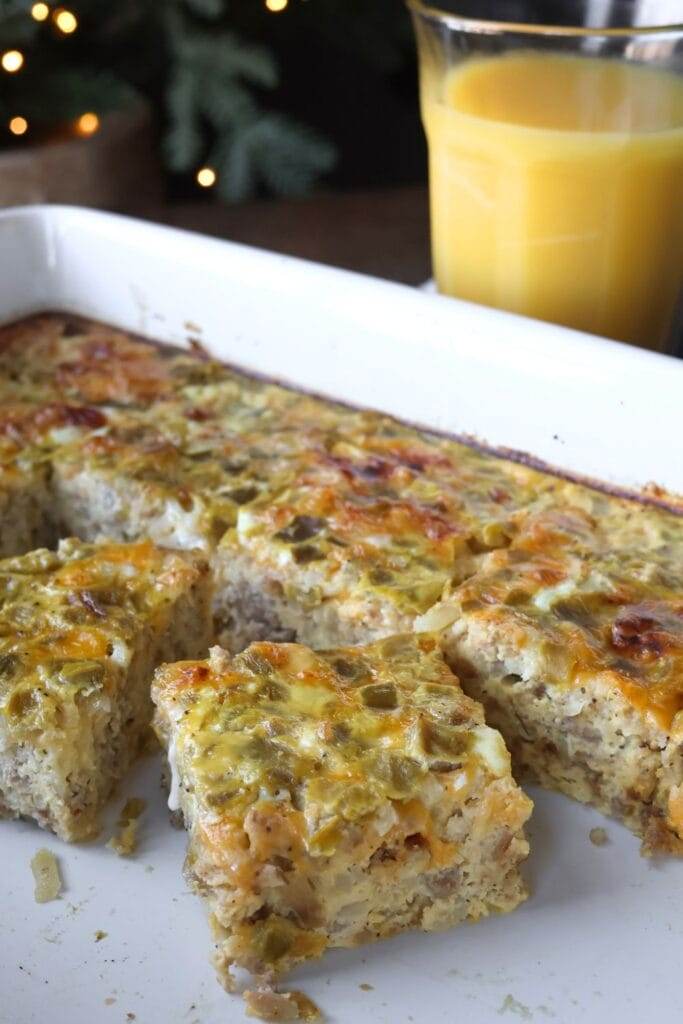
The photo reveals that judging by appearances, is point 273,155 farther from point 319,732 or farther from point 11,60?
point 319,732

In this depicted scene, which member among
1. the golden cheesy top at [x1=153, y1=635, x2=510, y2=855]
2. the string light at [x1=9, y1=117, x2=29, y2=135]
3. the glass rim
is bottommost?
the golden cheesy top at [x1=153, y1=635, x2=510, y2=855]

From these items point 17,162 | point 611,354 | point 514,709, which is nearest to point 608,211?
point 611,354

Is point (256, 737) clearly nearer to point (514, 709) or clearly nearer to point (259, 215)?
point (514, 709)

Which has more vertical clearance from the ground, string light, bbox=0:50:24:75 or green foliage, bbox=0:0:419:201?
string light, bbox=0:50:24:75

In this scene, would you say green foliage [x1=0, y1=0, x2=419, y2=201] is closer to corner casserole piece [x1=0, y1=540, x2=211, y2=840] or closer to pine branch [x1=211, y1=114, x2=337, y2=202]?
pine branch [x1=211, y1=114, x2=337, y2=202]

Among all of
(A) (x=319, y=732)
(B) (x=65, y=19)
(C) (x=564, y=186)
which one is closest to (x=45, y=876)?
(A) (x=319, y=732)

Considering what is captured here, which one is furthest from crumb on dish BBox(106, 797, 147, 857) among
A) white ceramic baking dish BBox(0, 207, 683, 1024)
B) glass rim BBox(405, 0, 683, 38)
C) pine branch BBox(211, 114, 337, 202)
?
pine branch BBox(211, 114, 337, 202)

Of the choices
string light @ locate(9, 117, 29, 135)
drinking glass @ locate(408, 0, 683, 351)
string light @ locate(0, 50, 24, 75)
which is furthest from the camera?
string light @ locate(9, 117, 29, 135)
